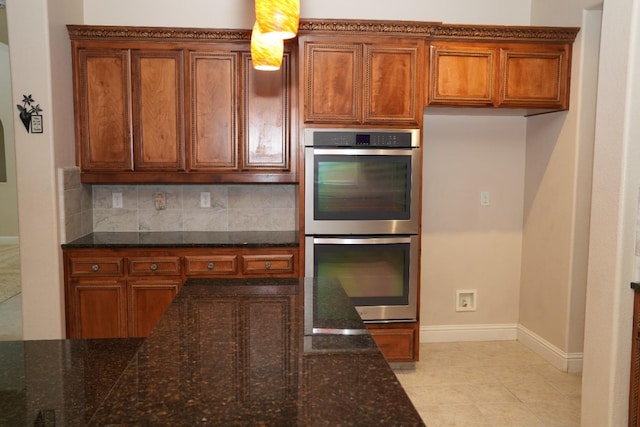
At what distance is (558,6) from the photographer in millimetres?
3846

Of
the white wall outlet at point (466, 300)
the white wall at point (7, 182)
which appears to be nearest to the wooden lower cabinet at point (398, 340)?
the white wall outlet at point (466, 300)

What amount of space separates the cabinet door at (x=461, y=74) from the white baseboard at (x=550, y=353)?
1.91 metres

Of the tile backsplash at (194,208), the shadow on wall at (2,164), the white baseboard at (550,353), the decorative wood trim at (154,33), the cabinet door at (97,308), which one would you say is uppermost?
the decorative wood trim at (154,33)

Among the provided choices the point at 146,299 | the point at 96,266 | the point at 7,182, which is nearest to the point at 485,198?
the point at 146,299

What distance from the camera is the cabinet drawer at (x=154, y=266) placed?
3561 mm

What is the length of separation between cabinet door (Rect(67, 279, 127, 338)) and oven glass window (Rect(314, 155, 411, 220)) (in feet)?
4.88

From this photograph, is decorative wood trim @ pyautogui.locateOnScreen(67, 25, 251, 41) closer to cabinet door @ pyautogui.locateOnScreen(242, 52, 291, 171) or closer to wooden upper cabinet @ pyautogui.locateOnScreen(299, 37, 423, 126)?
cabinet door @ pyautogui.locateOnScreen(242, 52, 291, 171)

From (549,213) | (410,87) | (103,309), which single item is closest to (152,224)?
(103,309)

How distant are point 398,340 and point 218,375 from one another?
265cm

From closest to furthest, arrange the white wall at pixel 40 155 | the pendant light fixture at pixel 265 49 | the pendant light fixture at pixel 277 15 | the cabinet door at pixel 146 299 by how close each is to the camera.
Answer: the pendant light fixture at pixel 277 15
the pendant light fixture at pixel 265 49
the white wall at pixel 40 155
the cabinet door at pixel 146 299

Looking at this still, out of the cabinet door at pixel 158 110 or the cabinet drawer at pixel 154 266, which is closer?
the cabinet drawer at pixel 154 266

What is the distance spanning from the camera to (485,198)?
429 centimetres

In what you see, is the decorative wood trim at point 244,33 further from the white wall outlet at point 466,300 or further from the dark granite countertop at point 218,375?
the dark granite countertop at point 218,375

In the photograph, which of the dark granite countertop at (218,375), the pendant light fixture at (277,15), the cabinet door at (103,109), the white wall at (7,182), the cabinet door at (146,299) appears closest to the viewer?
the dark granite countertop at (218,375)
